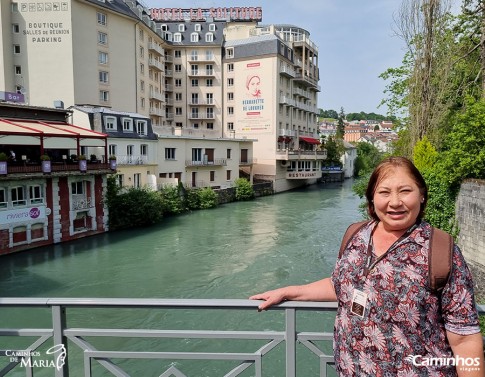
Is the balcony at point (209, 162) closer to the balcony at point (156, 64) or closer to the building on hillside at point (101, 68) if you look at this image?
the building on hillside at point (101, 68)

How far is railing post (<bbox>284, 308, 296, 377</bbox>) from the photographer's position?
104 inches

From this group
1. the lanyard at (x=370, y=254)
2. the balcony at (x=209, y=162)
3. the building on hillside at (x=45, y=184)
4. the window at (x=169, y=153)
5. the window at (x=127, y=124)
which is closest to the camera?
the lanyard at (x=370, y=254)

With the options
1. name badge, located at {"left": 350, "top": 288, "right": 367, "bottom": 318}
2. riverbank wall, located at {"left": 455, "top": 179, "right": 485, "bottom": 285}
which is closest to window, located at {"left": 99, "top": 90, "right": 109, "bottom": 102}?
riverbank wall, located at {"left": 455, "top": 179, "right": 485, "bottom": 285}

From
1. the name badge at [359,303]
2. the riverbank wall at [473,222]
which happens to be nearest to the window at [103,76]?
the riverbank wall at [473,222]

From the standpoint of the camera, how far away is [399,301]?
1.96m

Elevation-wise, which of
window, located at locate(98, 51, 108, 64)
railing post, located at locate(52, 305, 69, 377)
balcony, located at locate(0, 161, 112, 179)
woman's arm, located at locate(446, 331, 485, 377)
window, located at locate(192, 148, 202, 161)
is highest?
window, located at locate(98, 51, 108, 64)

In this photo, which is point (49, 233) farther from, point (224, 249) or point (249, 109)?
point (249, 109)

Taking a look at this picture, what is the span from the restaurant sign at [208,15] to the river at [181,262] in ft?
140

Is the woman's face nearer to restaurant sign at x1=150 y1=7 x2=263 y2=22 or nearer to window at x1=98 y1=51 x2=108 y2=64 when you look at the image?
window at x1=98 y1=51 x2=108 y2=64

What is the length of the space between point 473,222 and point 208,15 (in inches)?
2277

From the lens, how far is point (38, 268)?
688 inches

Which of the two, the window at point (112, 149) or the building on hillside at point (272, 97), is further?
the building on hillside at point (272, 97)

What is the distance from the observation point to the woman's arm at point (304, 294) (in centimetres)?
249

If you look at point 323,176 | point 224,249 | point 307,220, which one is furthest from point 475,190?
Answer: point 323,176
